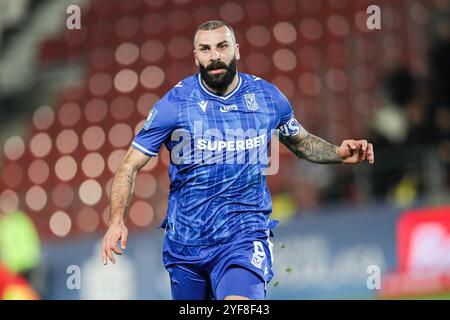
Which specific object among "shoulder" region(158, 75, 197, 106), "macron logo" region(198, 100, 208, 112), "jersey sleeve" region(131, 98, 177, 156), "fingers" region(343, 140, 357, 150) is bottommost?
"fingers" region(343, 140, 357, 150)

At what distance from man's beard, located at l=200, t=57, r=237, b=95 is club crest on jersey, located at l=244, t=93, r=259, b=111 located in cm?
14

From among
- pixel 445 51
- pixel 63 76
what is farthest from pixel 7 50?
pixel 445 51

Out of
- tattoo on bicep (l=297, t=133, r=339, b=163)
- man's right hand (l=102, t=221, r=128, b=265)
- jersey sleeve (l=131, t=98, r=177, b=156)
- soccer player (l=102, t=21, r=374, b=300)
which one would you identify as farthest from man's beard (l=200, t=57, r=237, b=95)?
man's right hand (l=102, t=221, r=128, b=265)

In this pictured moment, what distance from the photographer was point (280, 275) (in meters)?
10.3

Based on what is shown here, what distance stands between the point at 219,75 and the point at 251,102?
267 mm

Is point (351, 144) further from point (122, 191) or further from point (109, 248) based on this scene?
point (109, 248)

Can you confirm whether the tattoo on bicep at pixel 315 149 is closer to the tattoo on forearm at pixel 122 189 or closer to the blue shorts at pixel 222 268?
the blue shorts at pixel 222 268

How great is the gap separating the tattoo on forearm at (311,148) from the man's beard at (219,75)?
22.5 inches

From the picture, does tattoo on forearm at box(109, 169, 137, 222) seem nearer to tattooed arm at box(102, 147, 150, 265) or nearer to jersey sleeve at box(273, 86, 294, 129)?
A: tattooed arm at box(102, 147, 150, 265)

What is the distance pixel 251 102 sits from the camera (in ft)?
17.1

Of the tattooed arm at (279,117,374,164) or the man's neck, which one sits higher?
the man's neck

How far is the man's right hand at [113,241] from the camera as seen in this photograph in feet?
15.1

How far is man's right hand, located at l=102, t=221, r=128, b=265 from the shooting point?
181 inches
